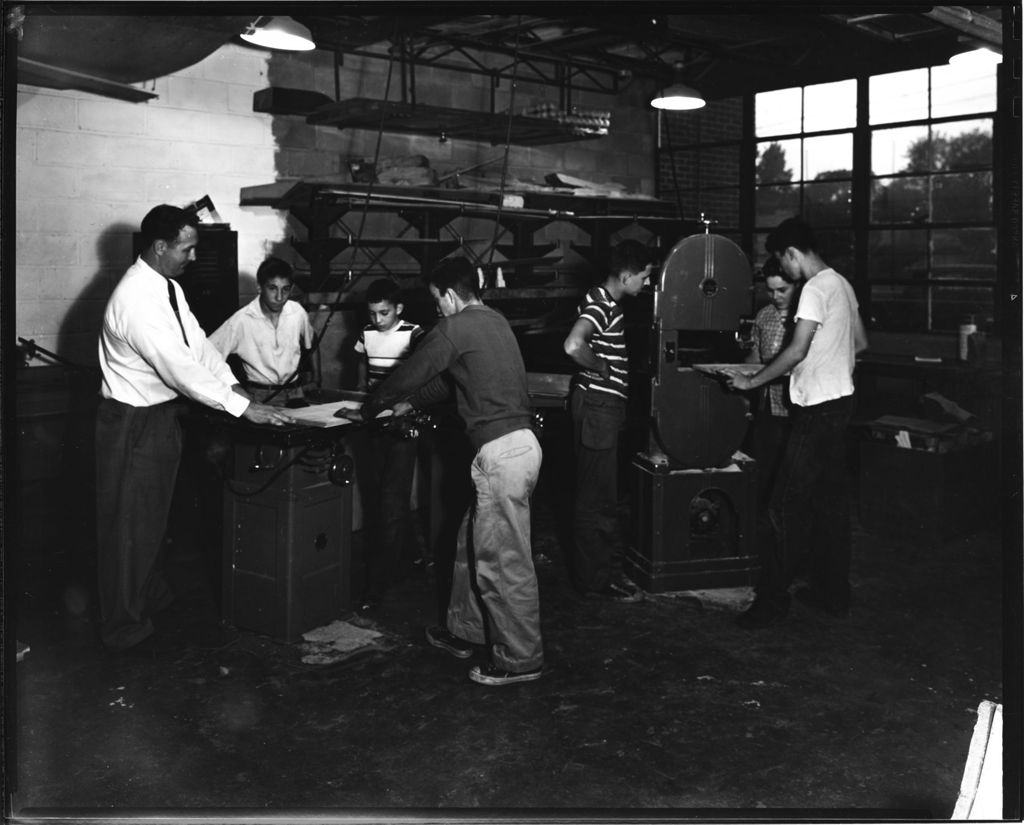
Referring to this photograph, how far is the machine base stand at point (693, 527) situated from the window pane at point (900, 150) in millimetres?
4833

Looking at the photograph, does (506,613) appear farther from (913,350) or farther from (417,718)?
(913,350)

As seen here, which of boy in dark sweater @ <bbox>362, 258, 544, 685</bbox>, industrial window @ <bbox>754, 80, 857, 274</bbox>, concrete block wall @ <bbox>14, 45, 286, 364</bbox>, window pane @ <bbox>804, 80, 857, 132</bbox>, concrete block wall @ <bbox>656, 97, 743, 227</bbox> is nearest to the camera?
boy in dark sweater @ <bbox>362, 258, 544, 685</bbox>

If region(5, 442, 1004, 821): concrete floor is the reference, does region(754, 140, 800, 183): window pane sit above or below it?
above

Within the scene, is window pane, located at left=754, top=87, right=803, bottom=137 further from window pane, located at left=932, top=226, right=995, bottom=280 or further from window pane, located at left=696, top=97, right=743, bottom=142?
window pane, located at left=932, top=226, right=995, bottom=280

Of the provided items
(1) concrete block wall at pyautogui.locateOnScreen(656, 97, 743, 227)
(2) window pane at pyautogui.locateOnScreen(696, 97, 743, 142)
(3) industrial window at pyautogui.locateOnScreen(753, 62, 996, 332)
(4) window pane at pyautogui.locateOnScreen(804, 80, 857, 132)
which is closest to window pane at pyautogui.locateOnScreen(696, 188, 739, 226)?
(1) concrete block wall at pyautogui.locateOnScreen(656, 97, 743, 227)

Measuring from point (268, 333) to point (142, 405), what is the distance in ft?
4.40

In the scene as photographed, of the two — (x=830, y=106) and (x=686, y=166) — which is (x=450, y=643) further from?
(x=686, y=166)

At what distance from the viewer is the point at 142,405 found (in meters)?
4.32

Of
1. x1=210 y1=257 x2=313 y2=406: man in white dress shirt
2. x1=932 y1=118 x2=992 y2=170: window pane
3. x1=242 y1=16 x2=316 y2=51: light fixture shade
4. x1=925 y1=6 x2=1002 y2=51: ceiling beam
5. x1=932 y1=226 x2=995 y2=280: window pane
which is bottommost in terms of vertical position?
x1=210 y1=257 x2=313 y2=406: man in white dress shirt

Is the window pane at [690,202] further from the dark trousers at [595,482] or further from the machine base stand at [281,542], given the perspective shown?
the machine base stand at [281,542]

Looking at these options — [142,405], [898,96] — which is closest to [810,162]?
[898,96]

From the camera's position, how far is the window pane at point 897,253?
901 cm

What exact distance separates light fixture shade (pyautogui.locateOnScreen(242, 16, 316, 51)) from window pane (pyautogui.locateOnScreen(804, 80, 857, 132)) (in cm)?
558

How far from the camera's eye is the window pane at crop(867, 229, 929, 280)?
901cm
